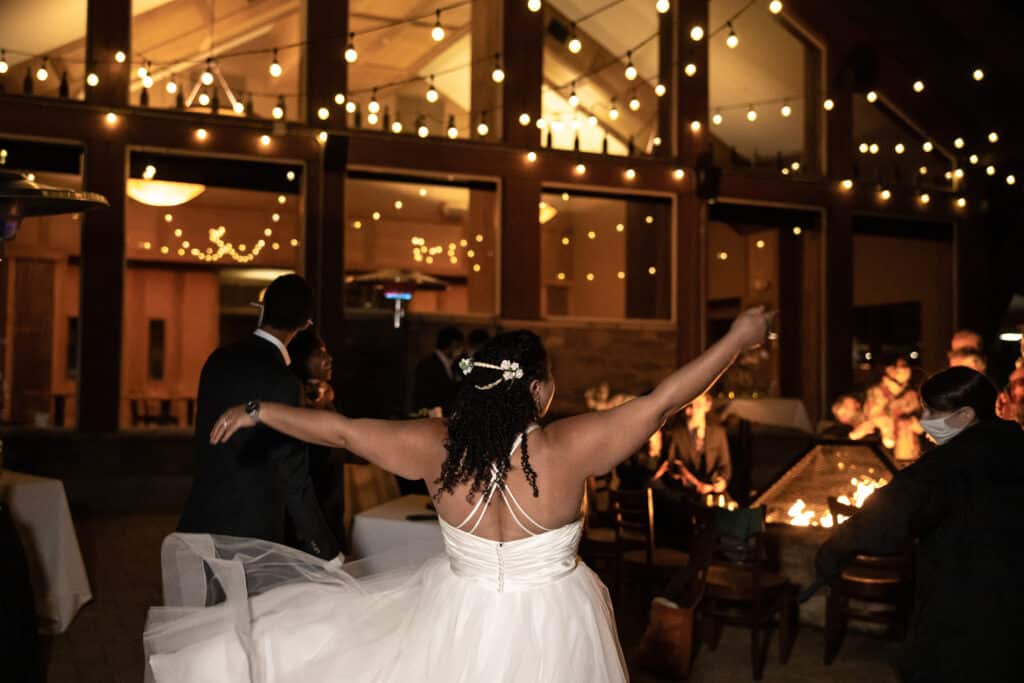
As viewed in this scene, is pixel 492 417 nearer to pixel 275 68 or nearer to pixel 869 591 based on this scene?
pixel 869 591

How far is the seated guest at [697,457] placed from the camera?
8.43 metres

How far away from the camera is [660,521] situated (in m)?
8.61

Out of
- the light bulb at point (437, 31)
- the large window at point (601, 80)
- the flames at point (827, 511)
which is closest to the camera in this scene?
the flames at point (827, 511)

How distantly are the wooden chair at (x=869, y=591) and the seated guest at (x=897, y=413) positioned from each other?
1.85m

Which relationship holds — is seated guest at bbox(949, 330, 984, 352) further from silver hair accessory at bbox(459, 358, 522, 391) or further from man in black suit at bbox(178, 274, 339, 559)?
silver hair accessory at bbox(459, 358, 522, 391)

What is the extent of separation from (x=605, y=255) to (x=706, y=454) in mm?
6491

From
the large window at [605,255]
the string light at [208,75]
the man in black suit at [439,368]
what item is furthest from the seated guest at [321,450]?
the large window at [605,255]

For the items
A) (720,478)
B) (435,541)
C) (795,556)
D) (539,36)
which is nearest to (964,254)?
(539,36)

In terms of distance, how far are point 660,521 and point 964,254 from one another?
1080 centimetres

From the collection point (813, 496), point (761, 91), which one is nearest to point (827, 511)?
point (813, 496)

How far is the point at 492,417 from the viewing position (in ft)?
9.51

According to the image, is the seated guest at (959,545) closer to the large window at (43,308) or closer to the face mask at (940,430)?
the face mask at (940,430)

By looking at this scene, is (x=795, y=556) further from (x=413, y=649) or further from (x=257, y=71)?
(x=257, y=71)

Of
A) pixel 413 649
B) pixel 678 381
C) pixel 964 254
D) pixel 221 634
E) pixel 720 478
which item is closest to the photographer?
pixel 678 381
